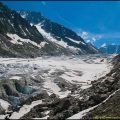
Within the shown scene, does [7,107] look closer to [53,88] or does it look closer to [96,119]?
[53,88]

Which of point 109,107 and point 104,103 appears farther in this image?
point 104,103

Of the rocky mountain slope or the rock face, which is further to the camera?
the rocky mountain slope

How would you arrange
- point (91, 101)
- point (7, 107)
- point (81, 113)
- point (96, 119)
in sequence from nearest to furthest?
point (96, 119) → point (81, 113) → point (91, 101) → point (7, 107)

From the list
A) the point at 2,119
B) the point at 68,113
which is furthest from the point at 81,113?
the point at 2,119

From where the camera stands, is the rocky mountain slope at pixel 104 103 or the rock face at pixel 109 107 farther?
the rocky mountain slope at pixel 104 103

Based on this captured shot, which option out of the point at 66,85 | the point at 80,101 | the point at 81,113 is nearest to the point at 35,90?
the point at 66,85

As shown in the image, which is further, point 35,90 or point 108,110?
point 35,90

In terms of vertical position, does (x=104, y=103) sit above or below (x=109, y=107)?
above

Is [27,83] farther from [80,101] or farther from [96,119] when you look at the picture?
[96,119]

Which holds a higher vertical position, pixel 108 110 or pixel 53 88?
pixel 53 88

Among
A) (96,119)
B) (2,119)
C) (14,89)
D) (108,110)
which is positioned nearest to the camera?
(96,119)
